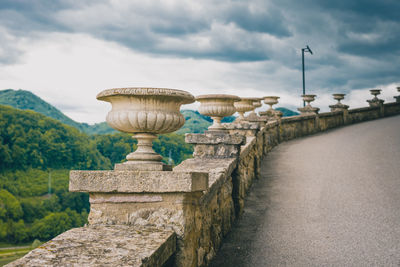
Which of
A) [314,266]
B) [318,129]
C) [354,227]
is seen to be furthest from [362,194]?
[318,129]

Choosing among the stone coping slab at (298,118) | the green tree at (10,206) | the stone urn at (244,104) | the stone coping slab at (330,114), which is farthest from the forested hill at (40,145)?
the stone urn at (244,104)

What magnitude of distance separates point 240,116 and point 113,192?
7288 millimetres

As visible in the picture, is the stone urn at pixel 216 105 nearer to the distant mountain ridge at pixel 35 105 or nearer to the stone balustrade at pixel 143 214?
the stone balustrade at pixel 143 214

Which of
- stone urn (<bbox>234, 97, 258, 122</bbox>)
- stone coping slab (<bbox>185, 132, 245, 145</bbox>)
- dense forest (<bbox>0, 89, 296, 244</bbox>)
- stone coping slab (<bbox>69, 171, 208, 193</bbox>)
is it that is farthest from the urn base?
dense forest (<bbox>0, 89, 296, 244</bbox>)

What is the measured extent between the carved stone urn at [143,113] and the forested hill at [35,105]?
14912cm

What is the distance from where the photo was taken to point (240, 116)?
948 cm

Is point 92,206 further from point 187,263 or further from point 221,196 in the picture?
point 221,196

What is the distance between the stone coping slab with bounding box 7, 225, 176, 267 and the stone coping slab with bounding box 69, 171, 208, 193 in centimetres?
27

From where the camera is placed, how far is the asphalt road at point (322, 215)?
393cm

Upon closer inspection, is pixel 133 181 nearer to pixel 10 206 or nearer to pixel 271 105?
pixel 271 105

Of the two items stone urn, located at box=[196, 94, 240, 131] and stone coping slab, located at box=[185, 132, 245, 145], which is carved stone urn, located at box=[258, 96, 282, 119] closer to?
stone urn, located at box=[196, 94, 240, 131]

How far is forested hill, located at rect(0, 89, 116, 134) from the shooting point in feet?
518

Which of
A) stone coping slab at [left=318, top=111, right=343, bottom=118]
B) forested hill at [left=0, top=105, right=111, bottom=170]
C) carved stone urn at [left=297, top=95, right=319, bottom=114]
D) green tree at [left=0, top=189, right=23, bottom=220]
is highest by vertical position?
carved stone urn at [left=297, top=95, right=319, bottom=114]

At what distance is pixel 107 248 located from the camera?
1.94m
